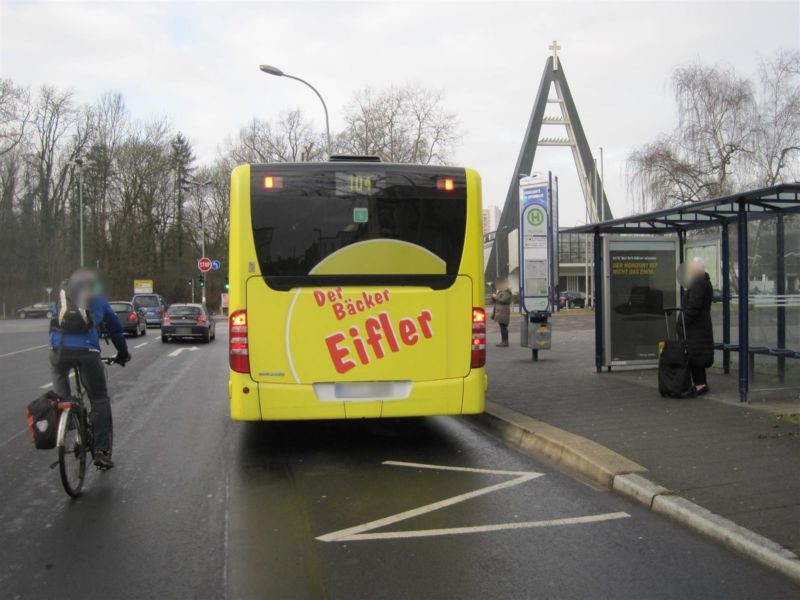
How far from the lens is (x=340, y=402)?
21.8 feet

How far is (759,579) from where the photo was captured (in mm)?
3871

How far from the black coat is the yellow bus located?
370 cm

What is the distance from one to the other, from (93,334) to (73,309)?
30cm

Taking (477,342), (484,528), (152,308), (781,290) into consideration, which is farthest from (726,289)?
(152,308)

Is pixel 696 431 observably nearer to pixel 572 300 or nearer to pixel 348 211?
pixel 348 211

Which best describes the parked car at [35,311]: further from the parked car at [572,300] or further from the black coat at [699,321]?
the black coat at [699,321]

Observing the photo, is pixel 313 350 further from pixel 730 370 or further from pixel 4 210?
pixel 4 210

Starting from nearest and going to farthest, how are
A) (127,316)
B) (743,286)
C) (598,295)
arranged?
(743,286)
(598,295)
(127,316)

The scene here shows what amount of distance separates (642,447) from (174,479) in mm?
4328

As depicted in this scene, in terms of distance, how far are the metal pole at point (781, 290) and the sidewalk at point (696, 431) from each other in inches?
6.1

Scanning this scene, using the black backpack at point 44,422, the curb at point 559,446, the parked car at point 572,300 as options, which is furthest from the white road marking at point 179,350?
the parked car at point 572,300

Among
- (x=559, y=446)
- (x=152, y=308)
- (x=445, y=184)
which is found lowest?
(x=559, y=446)

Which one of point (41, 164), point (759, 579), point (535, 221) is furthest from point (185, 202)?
point (759, 579)

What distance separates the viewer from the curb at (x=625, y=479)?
13.6 feet
